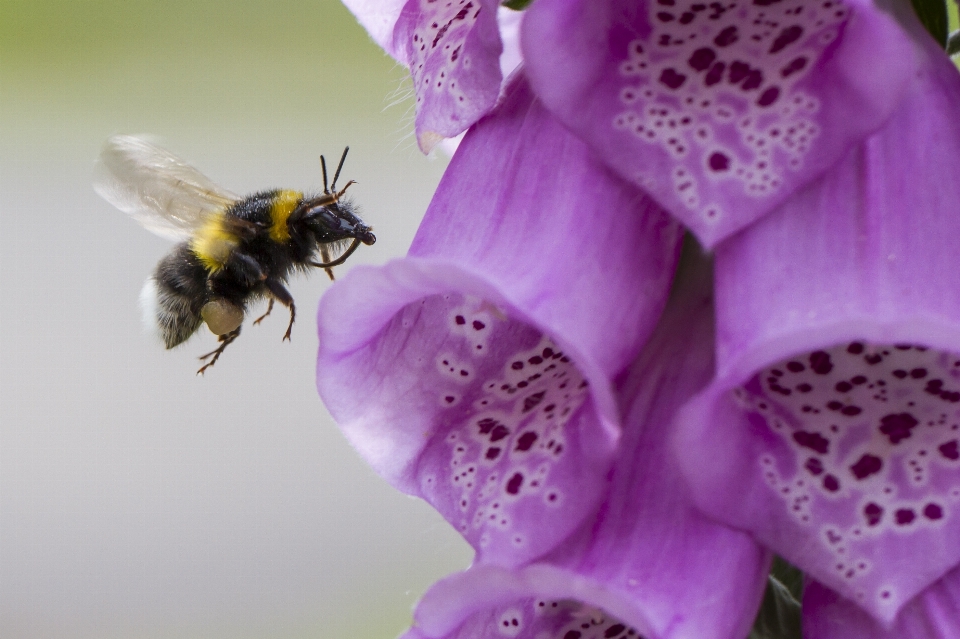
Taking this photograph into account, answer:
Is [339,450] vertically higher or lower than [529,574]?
lower

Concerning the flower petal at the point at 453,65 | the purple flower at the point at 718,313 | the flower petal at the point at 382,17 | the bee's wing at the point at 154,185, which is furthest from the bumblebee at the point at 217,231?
the purple flower at the point at 718,313

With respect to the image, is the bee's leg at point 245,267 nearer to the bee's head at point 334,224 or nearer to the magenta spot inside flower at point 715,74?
the bee's head at point 334,224

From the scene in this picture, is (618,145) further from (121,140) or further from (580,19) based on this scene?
(121,140)

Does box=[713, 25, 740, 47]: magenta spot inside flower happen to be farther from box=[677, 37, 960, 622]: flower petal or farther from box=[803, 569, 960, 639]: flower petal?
box=[803, 569, 960, 639]: flower petal

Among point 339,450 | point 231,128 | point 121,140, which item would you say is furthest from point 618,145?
point 231,128

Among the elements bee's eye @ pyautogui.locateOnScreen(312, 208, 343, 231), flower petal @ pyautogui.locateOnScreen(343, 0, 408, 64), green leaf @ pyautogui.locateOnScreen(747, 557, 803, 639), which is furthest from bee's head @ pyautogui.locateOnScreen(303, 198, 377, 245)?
green leaf @ pyautogui.locateOnScreen(747, 557, 803, 639)

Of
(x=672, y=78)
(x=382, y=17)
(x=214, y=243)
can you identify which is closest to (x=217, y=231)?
(x=214, y=243)

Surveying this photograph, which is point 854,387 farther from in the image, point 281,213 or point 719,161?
point 281,213
